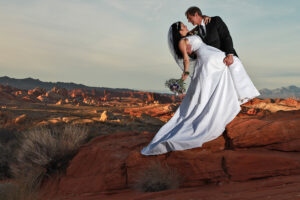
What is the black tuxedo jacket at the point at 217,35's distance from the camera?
5.19 meters

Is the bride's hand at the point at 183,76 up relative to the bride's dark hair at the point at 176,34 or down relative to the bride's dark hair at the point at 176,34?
down

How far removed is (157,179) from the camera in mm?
4641

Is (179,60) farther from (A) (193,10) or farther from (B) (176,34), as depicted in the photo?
(A) (193,10)

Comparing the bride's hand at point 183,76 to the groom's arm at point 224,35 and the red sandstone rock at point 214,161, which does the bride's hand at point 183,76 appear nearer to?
the groom's arm at point 224,35

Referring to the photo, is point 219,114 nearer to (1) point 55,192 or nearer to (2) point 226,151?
(2) point 226,151

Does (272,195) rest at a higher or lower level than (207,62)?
lower

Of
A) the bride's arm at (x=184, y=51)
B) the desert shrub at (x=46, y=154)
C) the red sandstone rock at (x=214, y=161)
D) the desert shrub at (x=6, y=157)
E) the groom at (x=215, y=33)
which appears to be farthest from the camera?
the desert shrub at (x=6, y=157)

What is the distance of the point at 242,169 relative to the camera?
15.1 ft

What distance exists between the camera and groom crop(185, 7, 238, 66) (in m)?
5.09

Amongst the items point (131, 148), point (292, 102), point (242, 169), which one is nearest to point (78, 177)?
point (131, 148)

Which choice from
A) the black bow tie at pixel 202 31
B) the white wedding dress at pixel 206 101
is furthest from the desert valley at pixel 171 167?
the black bow tie at pixel 202 31

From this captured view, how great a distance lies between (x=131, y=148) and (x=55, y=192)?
75.9 inches

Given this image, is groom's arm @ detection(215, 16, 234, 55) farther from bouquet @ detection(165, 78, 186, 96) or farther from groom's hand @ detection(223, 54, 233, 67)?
bouquet @ detection(165, 78, 186, 96)

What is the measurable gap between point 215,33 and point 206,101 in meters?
1.43
